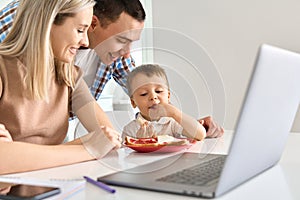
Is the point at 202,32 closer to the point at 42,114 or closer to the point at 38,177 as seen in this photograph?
the point at 42,114

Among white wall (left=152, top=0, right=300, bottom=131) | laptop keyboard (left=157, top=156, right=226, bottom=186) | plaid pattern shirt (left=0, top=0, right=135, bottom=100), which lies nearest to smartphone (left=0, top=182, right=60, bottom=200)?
laptop keyboard (left=157, top=156, right=226, bottom=186)

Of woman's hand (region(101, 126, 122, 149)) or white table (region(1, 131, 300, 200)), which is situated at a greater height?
woman's hand (region(101, 126, 122, 149))

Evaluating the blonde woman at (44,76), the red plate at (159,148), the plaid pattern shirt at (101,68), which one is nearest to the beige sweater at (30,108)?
the blonde woman at (44,76)

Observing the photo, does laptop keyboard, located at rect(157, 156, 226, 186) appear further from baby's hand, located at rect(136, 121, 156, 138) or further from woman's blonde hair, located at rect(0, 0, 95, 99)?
woman's blonde hair, located at rect(0, 0, 95, 99)

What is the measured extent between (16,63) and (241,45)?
168cm

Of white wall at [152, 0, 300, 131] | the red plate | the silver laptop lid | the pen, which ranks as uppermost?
white wall at [152, 0, 300, 131]

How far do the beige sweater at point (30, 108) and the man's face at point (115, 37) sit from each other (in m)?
0.22

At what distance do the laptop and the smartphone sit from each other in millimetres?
114

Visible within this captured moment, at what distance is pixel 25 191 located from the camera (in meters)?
0.66

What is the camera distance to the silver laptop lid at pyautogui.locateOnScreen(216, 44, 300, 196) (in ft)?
1.96

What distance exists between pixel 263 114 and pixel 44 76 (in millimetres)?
712

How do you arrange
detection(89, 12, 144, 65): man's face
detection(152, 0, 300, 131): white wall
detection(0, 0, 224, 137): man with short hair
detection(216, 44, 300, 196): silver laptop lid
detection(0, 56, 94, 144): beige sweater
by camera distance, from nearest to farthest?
detection(216, 44, 300, 196): silver laptop lid, detection(0, 56, 94, 144): beige sweater, detection(89, 12, 144, 65): man's face, detection(0, 0, 224, 137): man with short hair, detection(152, 0, 300, 131): white wall

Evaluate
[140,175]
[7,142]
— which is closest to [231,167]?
[140,175]

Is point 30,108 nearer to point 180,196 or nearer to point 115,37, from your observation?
point 115,37
